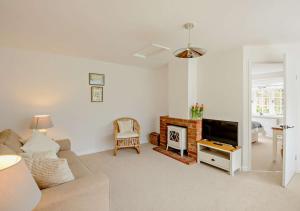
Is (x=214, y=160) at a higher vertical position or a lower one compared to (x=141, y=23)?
lower

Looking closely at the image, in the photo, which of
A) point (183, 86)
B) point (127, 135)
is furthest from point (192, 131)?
point (127, 135)

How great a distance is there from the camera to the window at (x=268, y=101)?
5.93m

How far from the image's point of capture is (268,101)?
20.3ft

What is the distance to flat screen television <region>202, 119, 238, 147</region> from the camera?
309 cm

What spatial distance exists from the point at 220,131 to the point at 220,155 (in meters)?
0.49

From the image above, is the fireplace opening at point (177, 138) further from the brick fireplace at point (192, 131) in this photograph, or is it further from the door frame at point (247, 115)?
the door frame at point (247, 115)

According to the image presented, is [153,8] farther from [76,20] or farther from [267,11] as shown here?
[267,11]

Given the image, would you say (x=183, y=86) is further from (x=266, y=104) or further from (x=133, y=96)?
(x=266, y=104)

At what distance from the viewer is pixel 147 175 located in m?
2.82

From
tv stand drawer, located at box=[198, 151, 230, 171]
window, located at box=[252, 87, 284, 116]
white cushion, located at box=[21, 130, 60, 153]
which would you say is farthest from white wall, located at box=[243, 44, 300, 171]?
window, located at box=[252, 87, 284, 116]

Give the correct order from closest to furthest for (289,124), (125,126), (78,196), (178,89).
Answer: (78,196)
(289,124)
(178,89)
(125,126)

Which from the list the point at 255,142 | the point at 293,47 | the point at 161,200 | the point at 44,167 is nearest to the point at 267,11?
the point at 293,47

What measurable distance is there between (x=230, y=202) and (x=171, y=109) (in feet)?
8.31

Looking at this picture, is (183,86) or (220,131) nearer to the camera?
(220,131)
